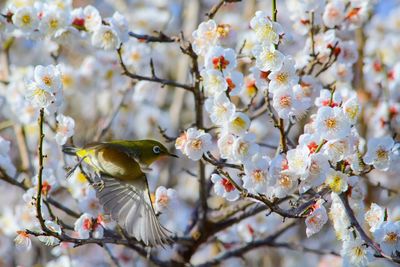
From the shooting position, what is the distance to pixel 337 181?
91.3 inches

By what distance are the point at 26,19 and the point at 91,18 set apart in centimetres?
30

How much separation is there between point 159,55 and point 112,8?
3.24 feet

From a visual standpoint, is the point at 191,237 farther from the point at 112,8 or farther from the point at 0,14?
the point at 112,8

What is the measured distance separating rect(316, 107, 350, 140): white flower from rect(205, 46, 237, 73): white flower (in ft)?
1.41

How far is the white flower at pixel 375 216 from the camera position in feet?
7.81

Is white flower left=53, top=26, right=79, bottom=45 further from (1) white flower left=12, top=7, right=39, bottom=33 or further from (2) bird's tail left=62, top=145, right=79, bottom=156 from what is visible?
(2) bird's tail left=62, top=145, right=79, bottom=156

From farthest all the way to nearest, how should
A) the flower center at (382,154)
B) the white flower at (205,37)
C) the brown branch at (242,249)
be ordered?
the brown branch at (242,249)
the white flower at (205,37)
the flower center at (382,154)

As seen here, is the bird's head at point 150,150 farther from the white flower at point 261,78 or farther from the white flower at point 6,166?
the white flower at point 6,166

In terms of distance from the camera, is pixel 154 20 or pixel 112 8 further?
pixel 112 8

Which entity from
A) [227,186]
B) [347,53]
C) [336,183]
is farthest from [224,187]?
[347,53]

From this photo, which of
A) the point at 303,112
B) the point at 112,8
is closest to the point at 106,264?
the point at 303,112

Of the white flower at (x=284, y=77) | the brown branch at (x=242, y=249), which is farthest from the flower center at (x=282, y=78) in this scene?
the brown branch at (x=242, y=249)

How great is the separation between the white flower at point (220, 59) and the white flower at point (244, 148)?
0.33 m

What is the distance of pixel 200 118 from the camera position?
2.89 meters
